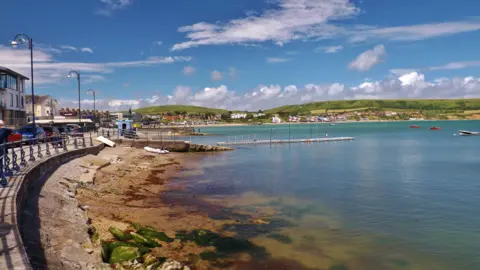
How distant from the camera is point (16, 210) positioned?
10695 mm

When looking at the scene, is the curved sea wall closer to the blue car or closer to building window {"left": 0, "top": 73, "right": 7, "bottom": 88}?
the blue car

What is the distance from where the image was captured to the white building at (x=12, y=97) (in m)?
46.7

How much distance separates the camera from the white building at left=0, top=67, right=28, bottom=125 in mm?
46703

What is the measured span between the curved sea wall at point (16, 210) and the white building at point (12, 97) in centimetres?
3031

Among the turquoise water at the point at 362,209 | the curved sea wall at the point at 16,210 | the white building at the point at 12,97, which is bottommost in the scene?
the turquoise water at the point at 362,209

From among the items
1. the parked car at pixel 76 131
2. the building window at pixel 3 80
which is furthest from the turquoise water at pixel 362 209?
the building window at pixel 3 80

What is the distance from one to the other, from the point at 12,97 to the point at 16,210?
153 ft

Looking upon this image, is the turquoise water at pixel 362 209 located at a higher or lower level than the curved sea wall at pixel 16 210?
lower

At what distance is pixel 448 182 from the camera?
32531 mm

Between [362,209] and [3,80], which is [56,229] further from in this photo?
[3,80]

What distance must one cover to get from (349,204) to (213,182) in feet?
39.0

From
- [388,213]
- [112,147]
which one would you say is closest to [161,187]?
[388,213]

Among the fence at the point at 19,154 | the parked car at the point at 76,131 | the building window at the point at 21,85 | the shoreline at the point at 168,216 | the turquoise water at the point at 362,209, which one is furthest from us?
the building window at the point at 21,85

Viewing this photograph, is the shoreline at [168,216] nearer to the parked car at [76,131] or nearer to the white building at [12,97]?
the parked car at [76,131]
